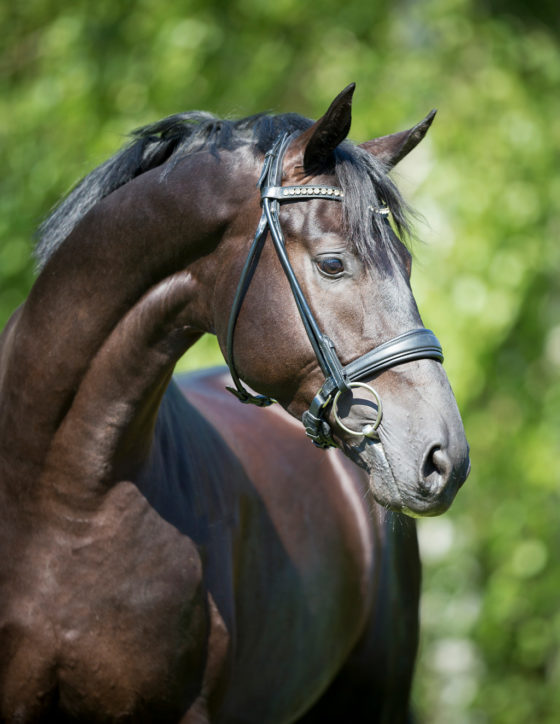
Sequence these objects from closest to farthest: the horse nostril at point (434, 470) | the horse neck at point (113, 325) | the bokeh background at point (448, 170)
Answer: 1. the horse nostril at point (434, 470)
2. the horse neck at point (113, 325)
3. the bokeh background at point (448, 170)

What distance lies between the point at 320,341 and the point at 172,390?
866mm

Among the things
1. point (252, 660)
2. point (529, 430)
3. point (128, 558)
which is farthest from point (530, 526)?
point (128, 558)

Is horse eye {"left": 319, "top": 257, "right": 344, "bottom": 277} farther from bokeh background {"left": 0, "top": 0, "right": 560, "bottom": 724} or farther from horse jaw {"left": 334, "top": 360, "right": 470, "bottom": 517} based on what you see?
bokeh background {"left": 0, "top": 0, "right": 560, "bottom": 724}

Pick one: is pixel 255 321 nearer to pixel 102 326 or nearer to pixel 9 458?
pixel 102 326

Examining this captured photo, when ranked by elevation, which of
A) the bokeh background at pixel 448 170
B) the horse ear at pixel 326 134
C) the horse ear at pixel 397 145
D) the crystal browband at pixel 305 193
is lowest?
the bokeh background at pixel 448 170

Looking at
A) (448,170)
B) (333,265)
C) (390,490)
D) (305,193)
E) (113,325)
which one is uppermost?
(305,193)

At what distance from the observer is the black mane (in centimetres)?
217

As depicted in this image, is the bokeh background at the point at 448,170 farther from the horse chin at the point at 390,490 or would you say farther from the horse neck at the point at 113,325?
the horse chin at the point at 390,490

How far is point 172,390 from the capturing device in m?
2.88

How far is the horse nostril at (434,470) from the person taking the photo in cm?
202

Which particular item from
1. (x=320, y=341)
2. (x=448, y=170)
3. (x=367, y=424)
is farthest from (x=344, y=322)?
(x=448, y=170)

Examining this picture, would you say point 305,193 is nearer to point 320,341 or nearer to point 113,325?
point 320,341

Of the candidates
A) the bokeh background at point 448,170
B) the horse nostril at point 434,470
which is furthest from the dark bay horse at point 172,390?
the bokeh background at point 448,170

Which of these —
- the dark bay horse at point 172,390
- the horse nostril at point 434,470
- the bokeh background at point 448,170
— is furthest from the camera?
the bokeh background at point 448,170
